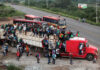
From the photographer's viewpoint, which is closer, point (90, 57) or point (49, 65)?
point (49, 65)

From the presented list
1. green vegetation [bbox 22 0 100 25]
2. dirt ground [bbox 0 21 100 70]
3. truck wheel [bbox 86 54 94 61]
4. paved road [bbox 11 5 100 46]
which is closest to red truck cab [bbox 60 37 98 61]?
truck wheel [bbox 86 54 94 61]

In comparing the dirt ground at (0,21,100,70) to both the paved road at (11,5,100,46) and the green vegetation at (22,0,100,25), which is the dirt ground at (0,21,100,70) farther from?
the green vegetation at (22,0,100,25)

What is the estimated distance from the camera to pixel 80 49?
1490 cm

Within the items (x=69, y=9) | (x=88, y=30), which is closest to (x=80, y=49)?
(x=88, y=30)

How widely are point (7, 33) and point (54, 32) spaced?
5533 millimetres

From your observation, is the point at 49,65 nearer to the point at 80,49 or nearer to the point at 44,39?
the point at 44,39

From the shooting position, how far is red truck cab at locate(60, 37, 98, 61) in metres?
14.9

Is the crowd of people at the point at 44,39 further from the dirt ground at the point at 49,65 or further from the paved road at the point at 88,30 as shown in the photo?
the paved road at the point at 88,30

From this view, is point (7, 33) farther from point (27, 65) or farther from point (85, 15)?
point (85, 15)

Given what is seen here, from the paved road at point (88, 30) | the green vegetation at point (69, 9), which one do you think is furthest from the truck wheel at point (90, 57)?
the green vegetation at point (69, 9)

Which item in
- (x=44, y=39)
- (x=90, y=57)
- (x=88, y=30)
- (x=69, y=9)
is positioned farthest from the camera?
(x=69, y=9)

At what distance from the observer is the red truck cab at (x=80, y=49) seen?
1494 cm

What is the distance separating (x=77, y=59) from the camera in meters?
15.7

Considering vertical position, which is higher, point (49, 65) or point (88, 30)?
point (88, 30)
